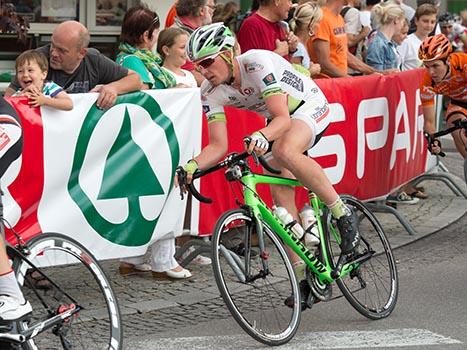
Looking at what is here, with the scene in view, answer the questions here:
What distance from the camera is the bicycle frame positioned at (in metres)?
6.68

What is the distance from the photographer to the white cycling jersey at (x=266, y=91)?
6.87 meters

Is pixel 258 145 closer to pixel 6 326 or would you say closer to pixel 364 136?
pixel 6 326

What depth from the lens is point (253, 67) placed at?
270 inches

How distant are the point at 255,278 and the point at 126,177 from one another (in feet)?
5.15

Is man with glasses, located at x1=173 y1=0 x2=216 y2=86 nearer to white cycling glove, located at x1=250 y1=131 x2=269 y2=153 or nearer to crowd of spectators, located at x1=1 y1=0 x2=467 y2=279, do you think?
crowd of spectators, located at x1=1 y1=0 x2=467 y2=279

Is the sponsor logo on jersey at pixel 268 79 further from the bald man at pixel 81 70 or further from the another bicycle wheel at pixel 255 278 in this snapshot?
the bald man at pixel 81 70

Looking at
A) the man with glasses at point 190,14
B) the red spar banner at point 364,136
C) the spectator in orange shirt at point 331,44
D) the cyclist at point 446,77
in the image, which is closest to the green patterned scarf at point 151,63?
the red spar banner at point 364,136

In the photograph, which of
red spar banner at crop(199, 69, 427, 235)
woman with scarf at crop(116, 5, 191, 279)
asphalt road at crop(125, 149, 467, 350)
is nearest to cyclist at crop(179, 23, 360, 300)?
asphalt road at crop(125, 149, 467, 350)

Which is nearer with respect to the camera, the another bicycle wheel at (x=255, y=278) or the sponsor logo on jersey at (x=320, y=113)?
the another bicycle wheel at (x=255, y=278)

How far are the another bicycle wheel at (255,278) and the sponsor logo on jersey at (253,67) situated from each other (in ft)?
2.75

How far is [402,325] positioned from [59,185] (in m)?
2.32

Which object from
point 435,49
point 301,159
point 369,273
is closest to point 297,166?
point 301,159

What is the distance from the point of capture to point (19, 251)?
5.68 metres

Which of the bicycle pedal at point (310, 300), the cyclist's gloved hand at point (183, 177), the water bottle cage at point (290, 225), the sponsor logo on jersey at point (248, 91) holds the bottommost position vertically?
the bicycle pedal at point (310, 300)
